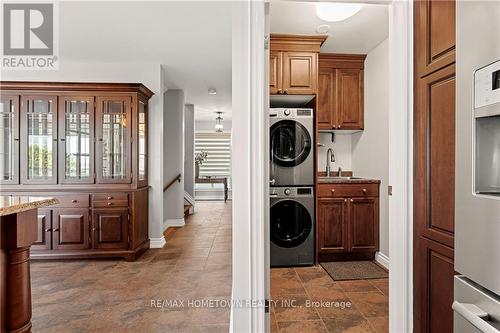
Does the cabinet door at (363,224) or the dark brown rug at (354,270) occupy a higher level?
the cabinet door at (363,224)

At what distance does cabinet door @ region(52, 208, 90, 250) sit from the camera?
10.6ft

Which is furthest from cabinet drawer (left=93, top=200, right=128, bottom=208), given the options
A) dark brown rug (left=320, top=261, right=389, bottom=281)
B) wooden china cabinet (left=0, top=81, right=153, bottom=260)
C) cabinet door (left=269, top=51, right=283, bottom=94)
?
dark brown rug (left=320, top=261, right=389, bottom=281)

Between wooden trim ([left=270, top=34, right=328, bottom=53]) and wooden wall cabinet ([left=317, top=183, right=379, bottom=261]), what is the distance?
158 centimetres

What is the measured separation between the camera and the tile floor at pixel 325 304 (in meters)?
1.94

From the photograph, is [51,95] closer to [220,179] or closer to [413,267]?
[413,267]

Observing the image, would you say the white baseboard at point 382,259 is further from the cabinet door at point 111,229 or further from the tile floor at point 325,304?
the cabinet door at point 111,229

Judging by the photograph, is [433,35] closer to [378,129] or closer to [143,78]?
[378,129]

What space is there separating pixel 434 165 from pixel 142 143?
3325mm

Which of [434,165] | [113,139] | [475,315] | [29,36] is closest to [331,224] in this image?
[434,165]

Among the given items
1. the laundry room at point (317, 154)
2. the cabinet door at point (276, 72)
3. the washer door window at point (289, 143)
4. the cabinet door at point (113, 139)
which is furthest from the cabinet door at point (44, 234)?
the cabinet door at point (276, 72)

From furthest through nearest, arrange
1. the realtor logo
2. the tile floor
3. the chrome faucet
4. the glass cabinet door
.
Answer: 1. the chrome faucet
2. the glass cabinet door
3. the realtor logo
4. the tile floor

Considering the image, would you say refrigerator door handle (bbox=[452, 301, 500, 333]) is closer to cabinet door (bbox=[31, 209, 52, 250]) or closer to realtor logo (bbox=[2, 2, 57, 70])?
realtor logo (bbox=[2, 2, 57, 70])

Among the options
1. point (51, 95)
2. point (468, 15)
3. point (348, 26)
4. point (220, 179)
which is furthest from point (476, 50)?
point (220, 179)

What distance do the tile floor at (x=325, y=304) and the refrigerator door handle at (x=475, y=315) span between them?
4.31ft
